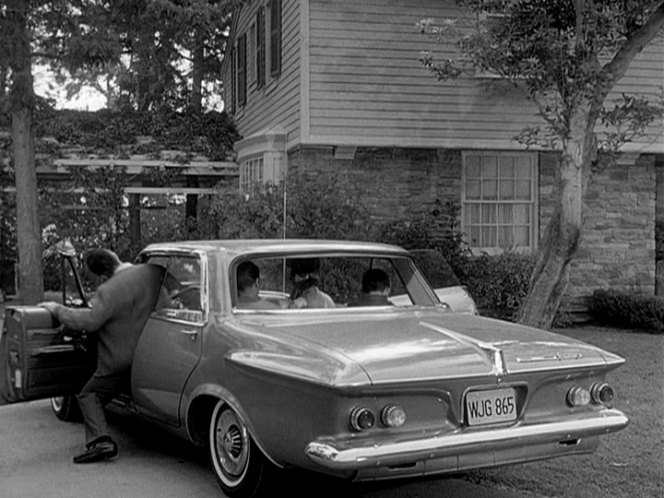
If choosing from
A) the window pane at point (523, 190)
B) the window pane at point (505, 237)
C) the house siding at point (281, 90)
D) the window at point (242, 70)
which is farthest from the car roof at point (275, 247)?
the window at point (242, 70)

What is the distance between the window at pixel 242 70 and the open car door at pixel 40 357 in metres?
12.9

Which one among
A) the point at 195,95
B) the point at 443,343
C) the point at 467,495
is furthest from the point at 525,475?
the point at 195,95

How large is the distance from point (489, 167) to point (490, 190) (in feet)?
1.28

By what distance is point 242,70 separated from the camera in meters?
19.6

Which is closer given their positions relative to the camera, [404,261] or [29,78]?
[404,261]

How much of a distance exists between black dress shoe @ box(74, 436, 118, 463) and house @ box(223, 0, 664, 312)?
27.5 ft

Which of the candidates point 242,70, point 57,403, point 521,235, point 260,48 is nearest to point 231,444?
point 57,403

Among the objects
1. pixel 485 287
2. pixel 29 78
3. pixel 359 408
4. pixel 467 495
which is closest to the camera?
pixel 359 408

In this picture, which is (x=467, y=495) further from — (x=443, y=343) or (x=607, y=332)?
(x=607, y=332)

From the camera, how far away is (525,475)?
585 cm

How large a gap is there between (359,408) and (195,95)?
2319 cm

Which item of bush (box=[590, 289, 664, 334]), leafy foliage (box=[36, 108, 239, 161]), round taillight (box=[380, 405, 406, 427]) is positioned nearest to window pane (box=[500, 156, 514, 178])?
bush (box=[590, 289, 664, 334])

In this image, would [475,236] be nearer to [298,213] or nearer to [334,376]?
[298,213]

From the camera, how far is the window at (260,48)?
17078 mm
